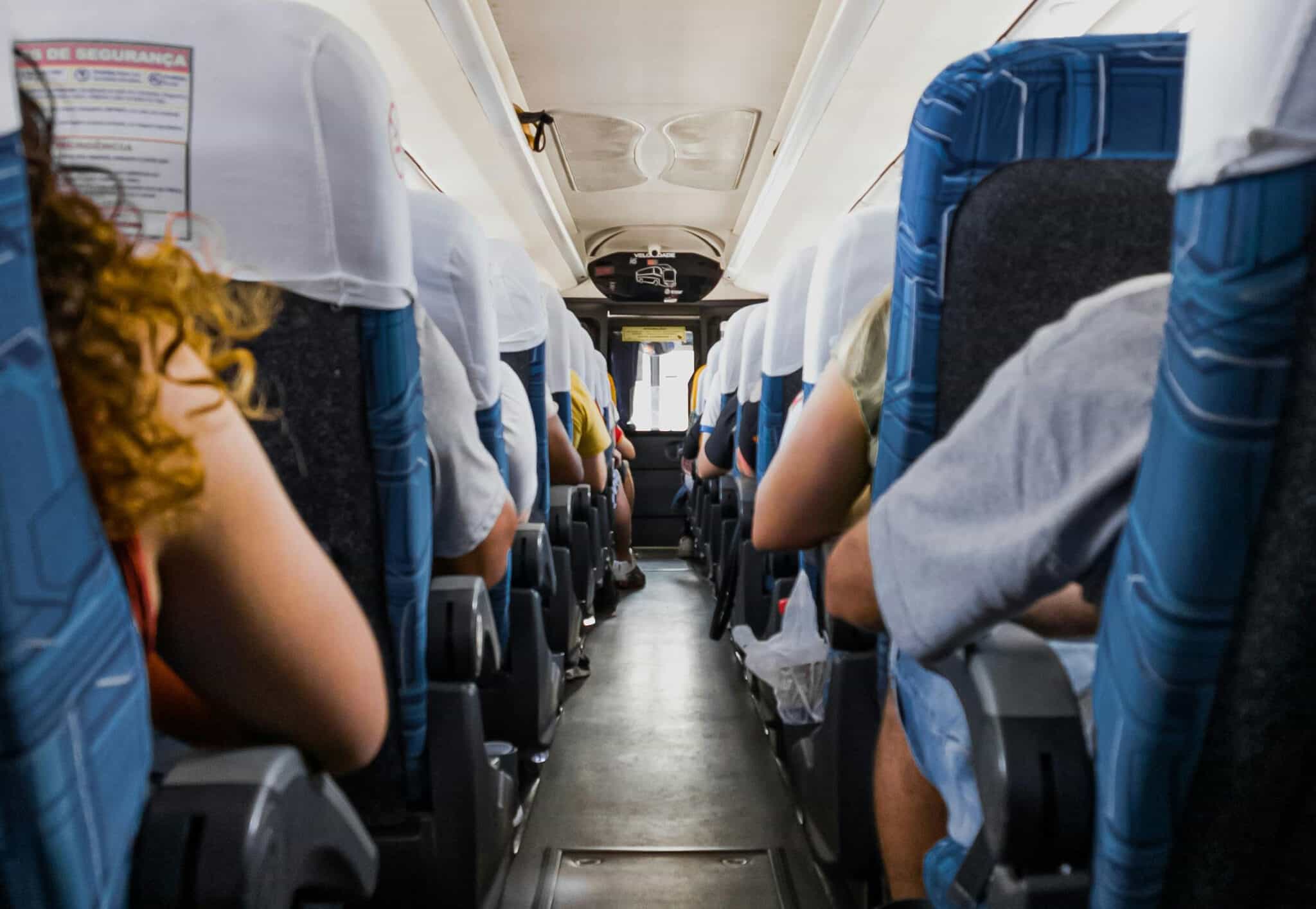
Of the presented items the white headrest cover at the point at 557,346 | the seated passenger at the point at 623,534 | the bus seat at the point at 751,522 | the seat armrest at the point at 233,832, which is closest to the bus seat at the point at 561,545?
the white headrest cover at the point at 557,346

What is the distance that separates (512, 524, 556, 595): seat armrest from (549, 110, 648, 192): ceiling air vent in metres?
3.85

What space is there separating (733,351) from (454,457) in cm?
284

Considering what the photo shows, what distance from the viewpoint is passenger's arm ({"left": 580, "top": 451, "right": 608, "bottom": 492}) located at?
4.21 meters

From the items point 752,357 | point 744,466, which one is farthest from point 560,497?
point 752,357

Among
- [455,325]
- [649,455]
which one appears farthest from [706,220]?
[455,325]

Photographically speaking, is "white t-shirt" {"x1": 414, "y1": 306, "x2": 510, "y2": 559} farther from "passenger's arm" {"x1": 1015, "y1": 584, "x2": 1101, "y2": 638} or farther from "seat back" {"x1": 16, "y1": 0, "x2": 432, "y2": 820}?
"passenger's arm" {"x1": 1015, "y1": 584, "x2": 1101, "y2": 638}

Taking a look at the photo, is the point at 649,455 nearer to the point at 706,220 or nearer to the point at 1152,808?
the point at 706,220

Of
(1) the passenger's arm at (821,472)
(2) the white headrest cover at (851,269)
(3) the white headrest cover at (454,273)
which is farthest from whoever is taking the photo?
(2) the white headrest cover at (851,269)

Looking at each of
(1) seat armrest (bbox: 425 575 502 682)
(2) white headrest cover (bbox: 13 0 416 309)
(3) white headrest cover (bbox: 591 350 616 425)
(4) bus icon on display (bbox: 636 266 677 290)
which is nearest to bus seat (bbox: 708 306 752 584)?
(3) white headrest cover (bbox: 591 350 616 425)

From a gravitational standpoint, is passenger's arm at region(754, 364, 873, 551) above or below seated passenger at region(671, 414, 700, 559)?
above

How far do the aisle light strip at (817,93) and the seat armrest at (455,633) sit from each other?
304 centimetres

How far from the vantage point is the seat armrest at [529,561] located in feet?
6.59

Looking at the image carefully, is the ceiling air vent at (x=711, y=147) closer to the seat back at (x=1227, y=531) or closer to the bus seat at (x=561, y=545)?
the bus seat at (x=561, y=545)

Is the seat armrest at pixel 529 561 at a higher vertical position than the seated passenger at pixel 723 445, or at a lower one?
lower
